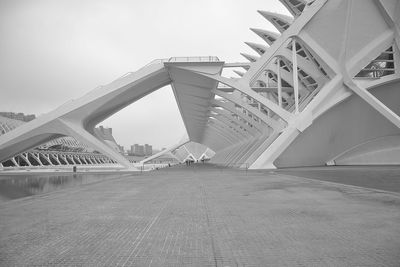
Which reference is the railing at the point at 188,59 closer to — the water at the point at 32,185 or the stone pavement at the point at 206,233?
the water at the point at 32,185

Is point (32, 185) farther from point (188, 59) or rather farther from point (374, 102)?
point (374, 102)

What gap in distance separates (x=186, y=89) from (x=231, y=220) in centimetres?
2402

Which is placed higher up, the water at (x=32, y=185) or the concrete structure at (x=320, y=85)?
the concrete structure at (x=320, y=85)

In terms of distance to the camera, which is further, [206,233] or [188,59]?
[188,59]

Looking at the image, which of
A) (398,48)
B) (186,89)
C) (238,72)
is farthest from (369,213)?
(238,72)

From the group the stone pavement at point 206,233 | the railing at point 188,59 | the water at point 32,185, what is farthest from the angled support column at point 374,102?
the water at point 32,185

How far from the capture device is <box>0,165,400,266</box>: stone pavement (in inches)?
124

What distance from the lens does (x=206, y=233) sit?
4137 mm

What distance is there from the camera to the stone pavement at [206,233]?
3143 mm

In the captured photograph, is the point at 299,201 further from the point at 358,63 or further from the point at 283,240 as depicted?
the point at 358,63

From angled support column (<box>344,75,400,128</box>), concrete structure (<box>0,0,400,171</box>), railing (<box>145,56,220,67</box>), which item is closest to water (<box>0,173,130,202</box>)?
concrete structure (<box>0,0,400,171</box>)

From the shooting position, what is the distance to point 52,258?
126 inches

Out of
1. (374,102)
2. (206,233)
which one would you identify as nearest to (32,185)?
(206,233)

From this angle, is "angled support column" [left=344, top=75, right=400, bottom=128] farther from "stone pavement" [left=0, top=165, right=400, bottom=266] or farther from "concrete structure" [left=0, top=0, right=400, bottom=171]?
"stone pavement" [left=0, top=165, right=400, bottom=266]
